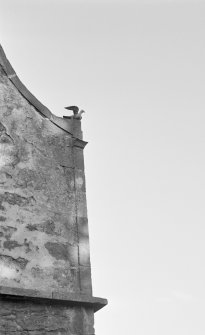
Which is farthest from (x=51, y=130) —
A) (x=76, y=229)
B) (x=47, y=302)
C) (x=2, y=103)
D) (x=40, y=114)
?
(x=47, y=302)

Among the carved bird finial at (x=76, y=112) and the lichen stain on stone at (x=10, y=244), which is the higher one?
the carved bird finial at (x=76, y=112)

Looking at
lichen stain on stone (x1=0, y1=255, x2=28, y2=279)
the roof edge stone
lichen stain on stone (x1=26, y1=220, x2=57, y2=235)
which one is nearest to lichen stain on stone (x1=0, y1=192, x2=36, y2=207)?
lichen stain on stone (x1=26, y1=220, x2=57, y2=235)

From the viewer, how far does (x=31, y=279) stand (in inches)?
207

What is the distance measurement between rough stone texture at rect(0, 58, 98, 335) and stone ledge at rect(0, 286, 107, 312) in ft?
0.24

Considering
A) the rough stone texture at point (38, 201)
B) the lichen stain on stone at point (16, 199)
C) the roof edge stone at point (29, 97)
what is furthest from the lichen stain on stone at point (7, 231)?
the roof edge stone at point (29, 97)

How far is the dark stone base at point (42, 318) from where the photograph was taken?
484cm

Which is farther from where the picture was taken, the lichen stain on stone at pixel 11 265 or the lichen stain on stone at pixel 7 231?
the lichen stain on stone at pixel 7 231

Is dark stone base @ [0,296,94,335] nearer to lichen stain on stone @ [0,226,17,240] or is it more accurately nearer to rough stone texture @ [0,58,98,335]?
rough stone texture @ [0,58,98,335]

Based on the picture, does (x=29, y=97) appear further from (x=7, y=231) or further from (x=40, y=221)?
(x=7, y=231)

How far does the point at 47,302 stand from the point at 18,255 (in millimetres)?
627

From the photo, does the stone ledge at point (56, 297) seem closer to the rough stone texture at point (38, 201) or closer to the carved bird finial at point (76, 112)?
the rough stone texture at point (38, 201)

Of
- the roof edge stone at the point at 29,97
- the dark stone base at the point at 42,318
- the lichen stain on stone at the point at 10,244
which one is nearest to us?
the dark stone base at the point at 42,318

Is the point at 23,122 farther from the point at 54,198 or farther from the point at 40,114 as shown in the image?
the point at 54,198

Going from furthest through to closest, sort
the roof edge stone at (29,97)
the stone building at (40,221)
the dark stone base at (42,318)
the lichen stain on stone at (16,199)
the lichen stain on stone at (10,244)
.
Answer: the roof edge stone at (29,97) → the lichen stain on stone at (16,199) → the lichen stain on stone at (10,244) → the stone building at (40,221) → the dark stone base at (42,318)
